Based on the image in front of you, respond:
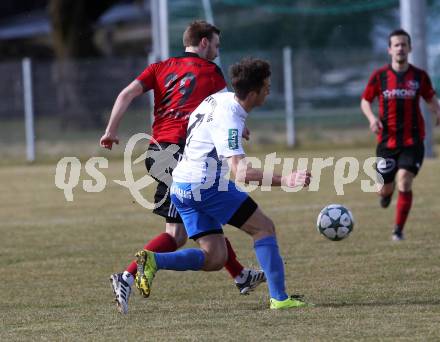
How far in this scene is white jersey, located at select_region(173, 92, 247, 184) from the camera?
6.03 metres

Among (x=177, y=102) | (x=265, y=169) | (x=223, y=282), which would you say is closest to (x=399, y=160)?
(x=223, y=282)

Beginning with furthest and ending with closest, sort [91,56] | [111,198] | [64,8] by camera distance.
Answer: [91,56]
[64,8]
[111,198]

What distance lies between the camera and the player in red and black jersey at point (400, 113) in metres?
9.76

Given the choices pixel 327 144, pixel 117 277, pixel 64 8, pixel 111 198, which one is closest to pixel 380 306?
pixel 117 277

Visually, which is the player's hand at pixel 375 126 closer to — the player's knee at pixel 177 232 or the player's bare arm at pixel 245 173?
the player's knee at pixel 177 232

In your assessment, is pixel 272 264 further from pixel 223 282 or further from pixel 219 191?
pixel 223 282

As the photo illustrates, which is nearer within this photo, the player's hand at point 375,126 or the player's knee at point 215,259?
the player's knee at point 215,259

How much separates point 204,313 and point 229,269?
71 centimetres

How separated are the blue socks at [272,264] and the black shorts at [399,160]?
3707 mm

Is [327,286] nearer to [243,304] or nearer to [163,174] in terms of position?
[243,304]

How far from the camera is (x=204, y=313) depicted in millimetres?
6352

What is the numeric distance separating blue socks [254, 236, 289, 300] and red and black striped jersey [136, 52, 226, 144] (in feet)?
3.58

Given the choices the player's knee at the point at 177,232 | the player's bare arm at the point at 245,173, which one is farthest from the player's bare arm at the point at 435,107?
the player's bare arm at the point at 245,173

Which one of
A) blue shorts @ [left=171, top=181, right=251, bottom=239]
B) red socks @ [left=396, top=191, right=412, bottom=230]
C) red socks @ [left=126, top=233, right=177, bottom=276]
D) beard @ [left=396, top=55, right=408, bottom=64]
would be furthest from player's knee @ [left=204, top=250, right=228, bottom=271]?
beard @ [left=396, top=55, right=408, bottom=64]
